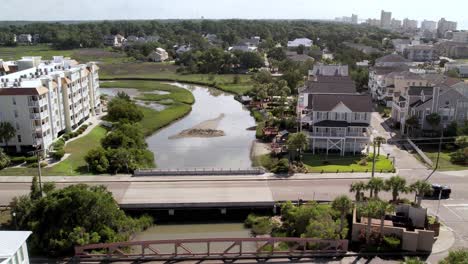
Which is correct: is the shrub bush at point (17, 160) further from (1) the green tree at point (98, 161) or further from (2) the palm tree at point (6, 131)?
(1) the green tree at point (98, 161)

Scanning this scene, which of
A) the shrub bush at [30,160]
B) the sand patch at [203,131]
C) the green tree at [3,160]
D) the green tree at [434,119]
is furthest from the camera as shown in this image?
the sand patch at [203,131]

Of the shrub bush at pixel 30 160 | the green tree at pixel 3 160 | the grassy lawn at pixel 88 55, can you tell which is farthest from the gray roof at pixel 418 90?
the grassy lawn at pixel 88 55

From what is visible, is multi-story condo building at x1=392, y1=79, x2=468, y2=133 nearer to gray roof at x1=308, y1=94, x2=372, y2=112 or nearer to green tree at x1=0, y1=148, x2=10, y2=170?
gray roof at x1=308, y1=94, x2=372, y2=112

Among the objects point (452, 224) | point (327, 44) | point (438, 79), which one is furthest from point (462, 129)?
point (327, 44)

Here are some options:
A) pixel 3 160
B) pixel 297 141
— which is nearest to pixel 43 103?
pixel 3 160

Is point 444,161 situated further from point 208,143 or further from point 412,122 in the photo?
point 208,143

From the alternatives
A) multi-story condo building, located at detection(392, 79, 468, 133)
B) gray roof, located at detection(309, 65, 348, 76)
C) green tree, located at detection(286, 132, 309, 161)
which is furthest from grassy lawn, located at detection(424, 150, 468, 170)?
gray roof, located at detection(309, 65, 348, 76)
